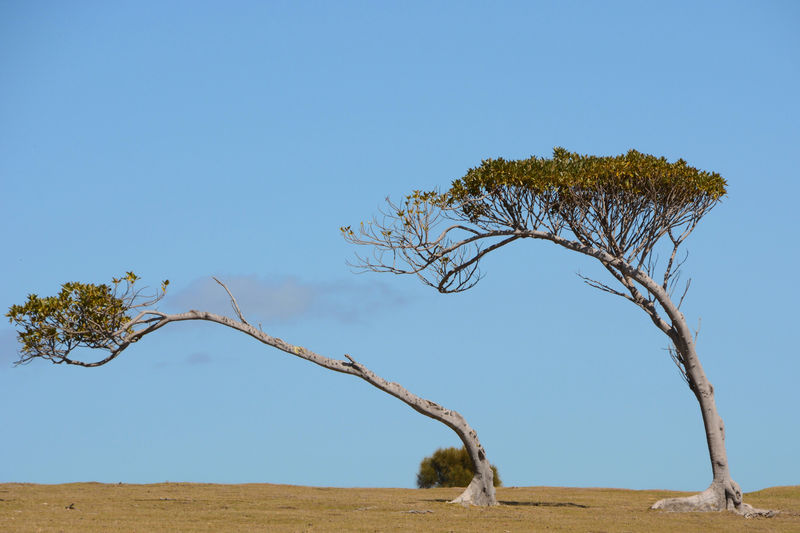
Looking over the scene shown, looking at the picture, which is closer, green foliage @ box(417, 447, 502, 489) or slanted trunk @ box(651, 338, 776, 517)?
slanted trunk @ box(651, 338, 776, 517)

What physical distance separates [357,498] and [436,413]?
595cm

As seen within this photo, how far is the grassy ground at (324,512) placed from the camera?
20.2 meters

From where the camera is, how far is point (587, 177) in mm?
25141

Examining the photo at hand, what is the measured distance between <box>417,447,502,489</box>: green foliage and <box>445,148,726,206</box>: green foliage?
22339 mm

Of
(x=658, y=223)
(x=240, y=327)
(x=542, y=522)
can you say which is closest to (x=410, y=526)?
(x=542, y=522)

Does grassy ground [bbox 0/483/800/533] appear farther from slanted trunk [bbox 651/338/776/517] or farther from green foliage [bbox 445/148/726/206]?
green foliage [bbox 445/148/726/206]

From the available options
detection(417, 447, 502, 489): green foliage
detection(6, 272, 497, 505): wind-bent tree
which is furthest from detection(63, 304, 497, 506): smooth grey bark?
detection(417, 447, 502, 489): green foliage

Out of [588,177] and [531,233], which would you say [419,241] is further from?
[588,177]

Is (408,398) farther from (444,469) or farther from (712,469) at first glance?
(444,469)

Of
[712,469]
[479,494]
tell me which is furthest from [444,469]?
[712,469]

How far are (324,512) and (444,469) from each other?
22089 mm

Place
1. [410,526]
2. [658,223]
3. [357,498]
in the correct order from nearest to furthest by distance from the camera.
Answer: [410,526] < [658,223] < [357,498]

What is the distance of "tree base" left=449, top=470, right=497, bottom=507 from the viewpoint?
24938 mm

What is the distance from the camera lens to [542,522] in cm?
2144
